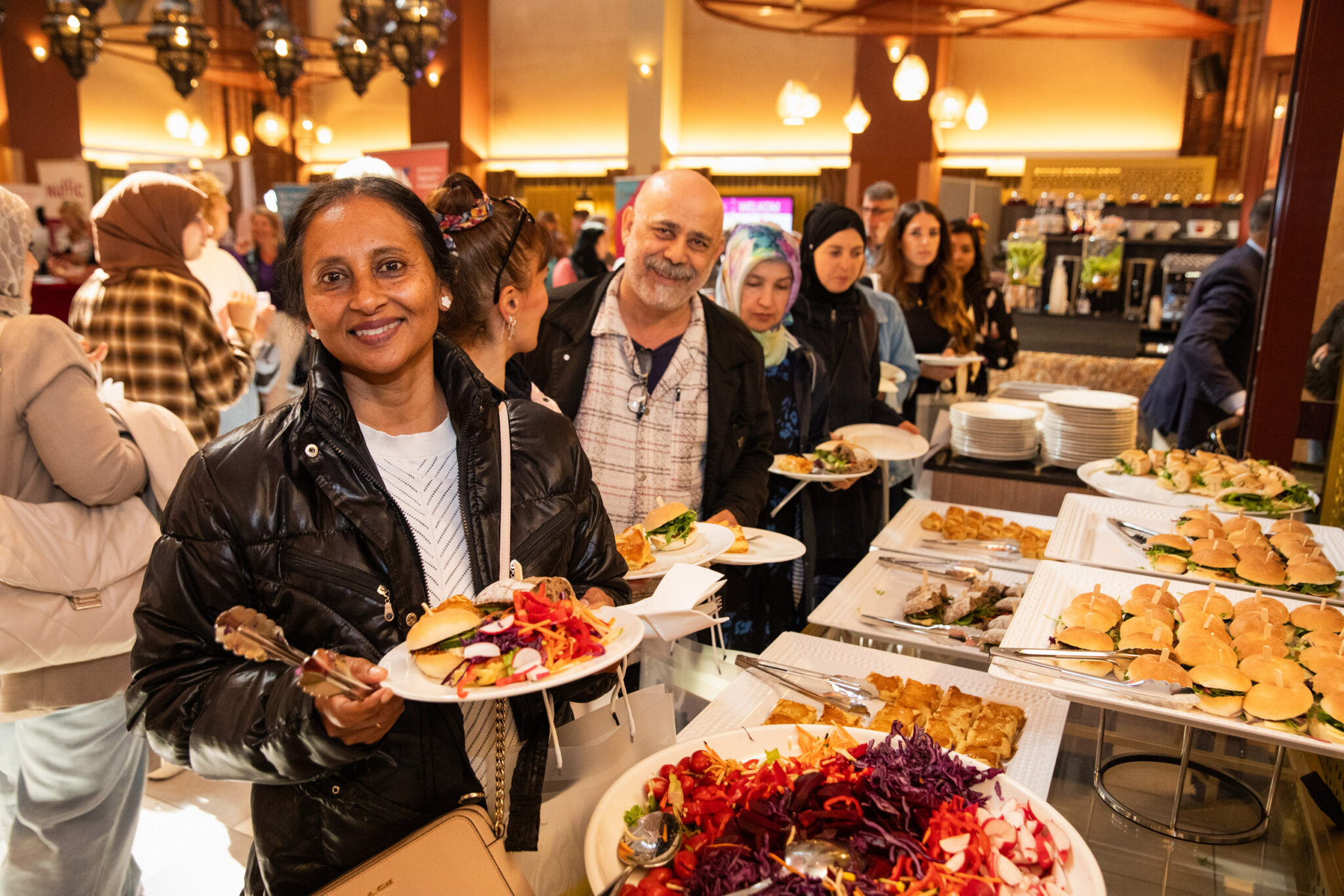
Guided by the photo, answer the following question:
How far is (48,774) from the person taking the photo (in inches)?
88.8

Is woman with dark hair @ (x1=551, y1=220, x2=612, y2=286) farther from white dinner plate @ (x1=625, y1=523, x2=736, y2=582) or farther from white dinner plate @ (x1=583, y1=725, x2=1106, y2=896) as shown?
white dinner plate @ (x1=583, y1=725, x2=1106, y2=896)

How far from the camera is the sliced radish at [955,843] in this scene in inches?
41.9

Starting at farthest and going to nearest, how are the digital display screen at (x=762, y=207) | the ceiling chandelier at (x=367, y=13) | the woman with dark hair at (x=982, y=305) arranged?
the digital display screen at (x=762, y=207)
the ceiling chandelier at (x=367, y=13)
the woman with dark hair at (x=982, y=305)

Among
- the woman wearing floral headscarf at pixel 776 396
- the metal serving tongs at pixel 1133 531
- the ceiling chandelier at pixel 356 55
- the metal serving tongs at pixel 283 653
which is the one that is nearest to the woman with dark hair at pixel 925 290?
the woman wearing floral headscarf at pixel 776 396

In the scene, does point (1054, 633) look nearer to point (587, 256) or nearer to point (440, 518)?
point (440, 518)

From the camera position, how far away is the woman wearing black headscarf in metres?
3.17

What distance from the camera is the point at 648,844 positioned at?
1098 millimetres

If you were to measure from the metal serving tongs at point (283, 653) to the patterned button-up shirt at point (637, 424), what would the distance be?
4.52ft

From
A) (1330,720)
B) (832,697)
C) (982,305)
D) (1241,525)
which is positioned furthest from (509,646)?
(982,305)

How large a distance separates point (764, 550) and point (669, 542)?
258mm

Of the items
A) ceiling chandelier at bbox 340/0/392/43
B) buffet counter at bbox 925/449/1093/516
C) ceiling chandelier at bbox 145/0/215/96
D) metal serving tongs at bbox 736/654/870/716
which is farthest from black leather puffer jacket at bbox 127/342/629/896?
ceiling chandelier at bbox 145/0/215/96

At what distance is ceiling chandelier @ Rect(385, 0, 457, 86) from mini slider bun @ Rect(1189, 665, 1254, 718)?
7450 mm

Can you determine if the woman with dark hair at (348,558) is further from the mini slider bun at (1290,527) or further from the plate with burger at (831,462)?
the mini slider bun at (1290,527)

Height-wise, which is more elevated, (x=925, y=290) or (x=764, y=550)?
(x=925, y=290)
